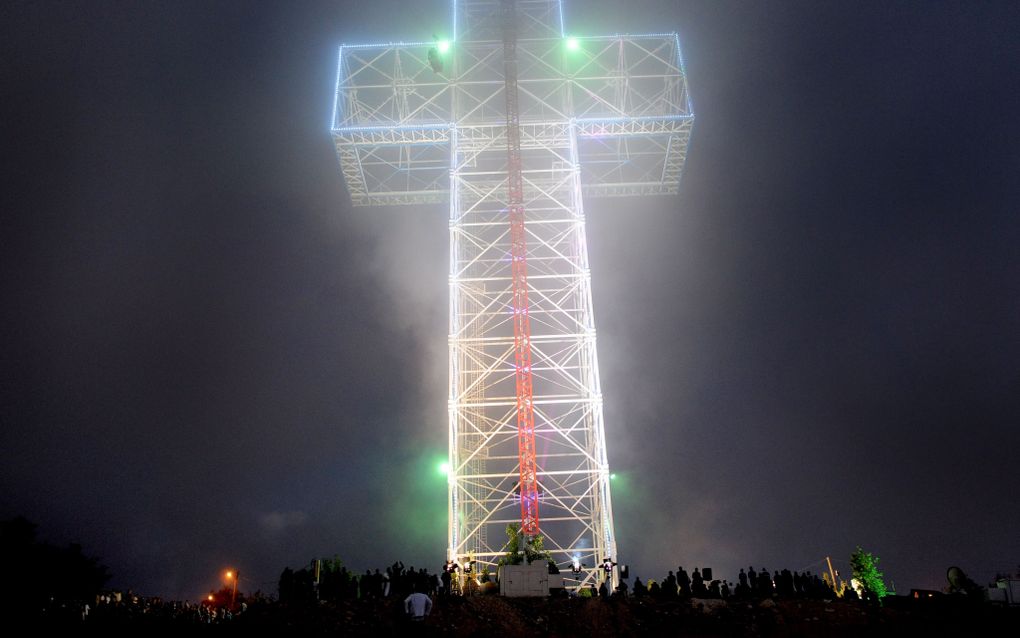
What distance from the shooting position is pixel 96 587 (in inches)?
1483

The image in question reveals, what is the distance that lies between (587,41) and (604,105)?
3161mm

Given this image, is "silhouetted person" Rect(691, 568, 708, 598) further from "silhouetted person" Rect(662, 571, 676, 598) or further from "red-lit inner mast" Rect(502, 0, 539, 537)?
"red-lit inner mast" Rect(502, 0, 539, 537)

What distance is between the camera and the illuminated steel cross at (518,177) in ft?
87.4

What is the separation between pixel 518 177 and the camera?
32.0 m

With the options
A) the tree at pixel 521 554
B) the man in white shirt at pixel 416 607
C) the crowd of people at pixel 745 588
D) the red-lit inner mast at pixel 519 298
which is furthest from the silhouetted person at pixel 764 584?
the red-lit inner mast at pixel 519 298

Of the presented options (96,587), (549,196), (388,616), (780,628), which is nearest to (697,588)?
(780,628)

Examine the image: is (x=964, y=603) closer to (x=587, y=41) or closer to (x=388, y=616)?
(x=388, y=616)

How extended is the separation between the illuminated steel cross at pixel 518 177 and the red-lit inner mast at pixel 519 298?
0.07 m

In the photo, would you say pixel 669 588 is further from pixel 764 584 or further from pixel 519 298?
pixel 519 298

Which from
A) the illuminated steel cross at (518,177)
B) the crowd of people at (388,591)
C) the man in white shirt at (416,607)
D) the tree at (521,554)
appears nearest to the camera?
the man in white shirt at (416,607)

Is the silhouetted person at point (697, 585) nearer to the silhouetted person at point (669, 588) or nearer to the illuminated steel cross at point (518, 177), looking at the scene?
the silhouetted person at point (669, 588)

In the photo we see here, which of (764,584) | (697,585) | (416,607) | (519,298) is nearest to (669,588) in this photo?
(697,585)

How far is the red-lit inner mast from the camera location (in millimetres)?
26859

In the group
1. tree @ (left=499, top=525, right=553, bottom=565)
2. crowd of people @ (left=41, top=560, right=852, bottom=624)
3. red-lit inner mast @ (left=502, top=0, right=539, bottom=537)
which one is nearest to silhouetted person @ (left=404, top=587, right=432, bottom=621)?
crowd of people @ (left=41, top=560, right=852, bottom=624)
